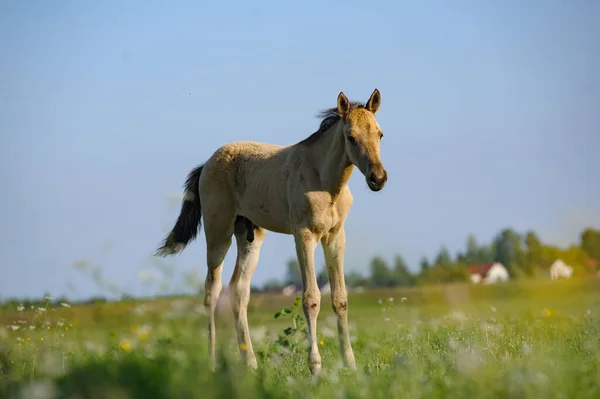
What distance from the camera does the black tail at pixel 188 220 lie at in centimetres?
1137

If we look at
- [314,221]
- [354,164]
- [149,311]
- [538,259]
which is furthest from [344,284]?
[538,259]

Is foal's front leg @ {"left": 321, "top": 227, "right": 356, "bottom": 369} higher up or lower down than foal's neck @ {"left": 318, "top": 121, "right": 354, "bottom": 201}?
lower down

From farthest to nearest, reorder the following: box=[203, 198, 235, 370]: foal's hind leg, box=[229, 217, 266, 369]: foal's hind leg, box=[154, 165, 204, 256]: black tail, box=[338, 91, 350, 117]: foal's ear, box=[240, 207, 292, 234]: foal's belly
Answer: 1. box=[154, 165, 204, 256]: black tail
2. box=[203, 198, 235, 370]: foal's hind leg
3. box=[229, 217, 266, 369]: foal's hind leg
4. box=[240, 207, 292, 234]: foal's belly
5. box=[338, 91, 350, 117]: foal's ear

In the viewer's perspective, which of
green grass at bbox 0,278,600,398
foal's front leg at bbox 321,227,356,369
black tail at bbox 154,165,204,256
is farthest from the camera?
black tail at bbox 154,165,204,256

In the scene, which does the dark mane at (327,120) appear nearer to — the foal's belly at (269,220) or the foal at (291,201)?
the foal at (291,201)

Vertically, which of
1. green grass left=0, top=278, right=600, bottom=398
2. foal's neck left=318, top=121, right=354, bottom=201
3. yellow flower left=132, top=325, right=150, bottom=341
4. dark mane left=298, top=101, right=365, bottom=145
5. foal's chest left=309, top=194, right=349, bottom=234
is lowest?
green grass left=0, top=278, right=600, bottom=398

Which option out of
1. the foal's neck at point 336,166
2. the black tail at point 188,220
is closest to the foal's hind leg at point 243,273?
the black tail at point 188,220

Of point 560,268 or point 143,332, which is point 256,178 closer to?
point 143,332

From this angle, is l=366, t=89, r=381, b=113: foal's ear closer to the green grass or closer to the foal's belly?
the foal's belly

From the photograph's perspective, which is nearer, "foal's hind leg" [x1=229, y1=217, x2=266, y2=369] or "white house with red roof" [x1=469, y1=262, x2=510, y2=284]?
"foal's hind leg" [x1=229, y1=217, x2=266, y2=369]

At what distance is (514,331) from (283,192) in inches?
128

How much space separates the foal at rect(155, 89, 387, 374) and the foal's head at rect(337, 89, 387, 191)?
0.01m

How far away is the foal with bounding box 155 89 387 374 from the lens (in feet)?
27.9

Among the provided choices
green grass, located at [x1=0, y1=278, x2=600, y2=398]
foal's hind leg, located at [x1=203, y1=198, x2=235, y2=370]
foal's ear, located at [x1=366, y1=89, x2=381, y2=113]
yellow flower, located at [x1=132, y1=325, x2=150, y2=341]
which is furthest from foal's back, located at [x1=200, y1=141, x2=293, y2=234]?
yellow flower, located at [x1=132, y1=325, x2=150, y2=341]
